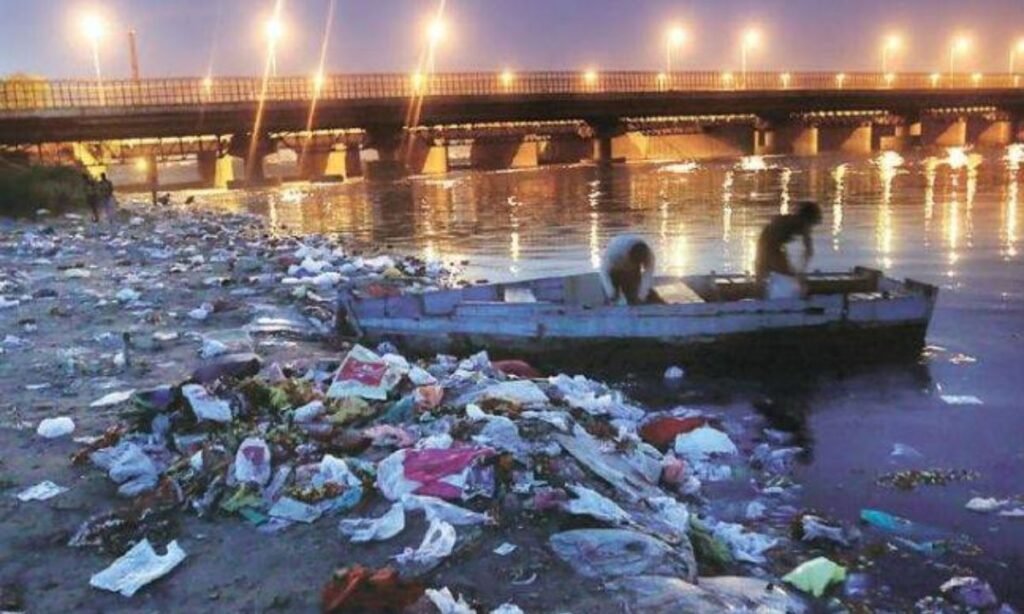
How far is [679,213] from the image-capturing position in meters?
28.2

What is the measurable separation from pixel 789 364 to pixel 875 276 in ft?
7.01

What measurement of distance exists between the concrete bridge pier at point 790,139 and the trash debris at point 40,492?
68.9 metres

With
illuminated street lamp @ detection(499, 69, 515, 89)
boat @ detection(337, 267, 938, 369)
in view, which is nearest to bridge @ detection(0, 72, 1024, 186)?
illuminated street lamp @ detection(499, 69, 515, 89)

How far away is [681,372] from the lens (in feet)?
33.7

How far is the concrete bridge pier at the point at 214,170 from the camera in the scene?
174 feet

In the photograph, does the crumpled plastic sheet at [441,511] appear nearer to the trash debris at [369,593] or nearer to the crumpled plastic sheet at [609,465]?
the trash debris at [369,593]

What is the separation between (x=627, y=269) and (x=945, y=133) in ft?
256

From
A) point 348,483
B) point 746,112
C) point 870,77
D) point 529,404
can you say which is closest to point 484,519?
point 348,483

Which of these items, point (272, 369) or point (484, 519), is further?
point (272, 369)

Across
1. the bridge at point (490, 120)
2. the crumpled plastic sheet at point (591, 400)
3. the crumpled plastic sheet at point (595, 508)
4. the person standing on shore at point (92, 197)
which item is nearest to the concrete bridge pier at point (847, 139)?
the bridge at point (490, 120)

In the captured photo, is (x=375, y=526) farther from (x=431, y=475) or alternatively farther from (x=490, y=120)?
(x=490, y=120)

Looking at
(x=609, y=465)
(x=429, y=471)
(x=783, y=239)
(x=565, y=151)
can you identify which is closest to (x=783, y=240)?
(x=783, y=239)

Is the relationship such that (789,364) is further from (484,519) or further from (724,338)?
(484,519)

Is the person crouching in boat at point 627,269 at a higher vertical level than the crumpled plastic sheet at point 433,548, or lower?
higher
